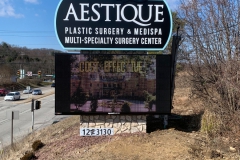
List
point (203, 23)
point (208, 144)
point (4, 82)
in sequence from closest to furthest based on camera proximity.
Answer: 1. point (208, 144)
2. point (203, 23)
3. point (4, 82)

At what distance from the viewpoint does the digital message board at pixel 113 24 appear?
10977 mm

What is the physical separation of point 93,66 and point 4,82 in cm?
7567

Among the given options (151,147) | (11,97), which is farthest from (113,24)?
(11,97)

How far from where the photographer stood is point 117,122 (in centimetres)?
1122

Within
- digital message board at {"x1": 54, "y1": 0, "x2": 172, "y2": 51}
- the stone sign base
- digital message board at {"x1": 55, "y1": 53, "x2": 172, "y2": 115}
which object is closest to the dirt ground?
the stone sign base

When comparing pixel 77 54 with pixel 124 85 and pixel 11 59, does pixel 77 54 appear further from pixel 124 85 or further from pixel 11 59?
pixel 11 59

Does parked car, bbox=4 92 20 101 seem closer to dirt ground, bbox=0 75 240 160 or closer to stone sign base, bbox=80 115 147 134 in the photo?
dirt ground, bbox=0 75 240 160

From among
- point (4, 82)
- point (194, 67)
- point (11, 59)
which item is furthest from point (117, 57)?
point (11, 59)

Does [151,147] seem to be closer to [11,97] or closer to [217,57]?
[217,57]

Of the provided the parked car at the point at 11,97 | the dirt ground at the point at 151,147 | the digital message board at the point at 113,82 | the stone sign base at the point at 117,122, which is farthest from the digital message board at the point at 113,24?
the parked car at the point at 11,97

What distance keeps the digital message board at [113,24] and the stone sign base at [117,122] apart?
2.75 metres

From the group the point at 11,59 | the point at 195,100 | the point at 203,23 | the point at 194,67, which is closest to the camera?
the point at 203,23

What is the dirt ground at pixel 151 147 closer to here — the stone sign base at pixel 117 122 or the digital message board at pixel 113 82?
the stone sign base at pixel 117 122

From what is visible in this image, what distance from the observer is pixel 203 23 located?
1296 cm
